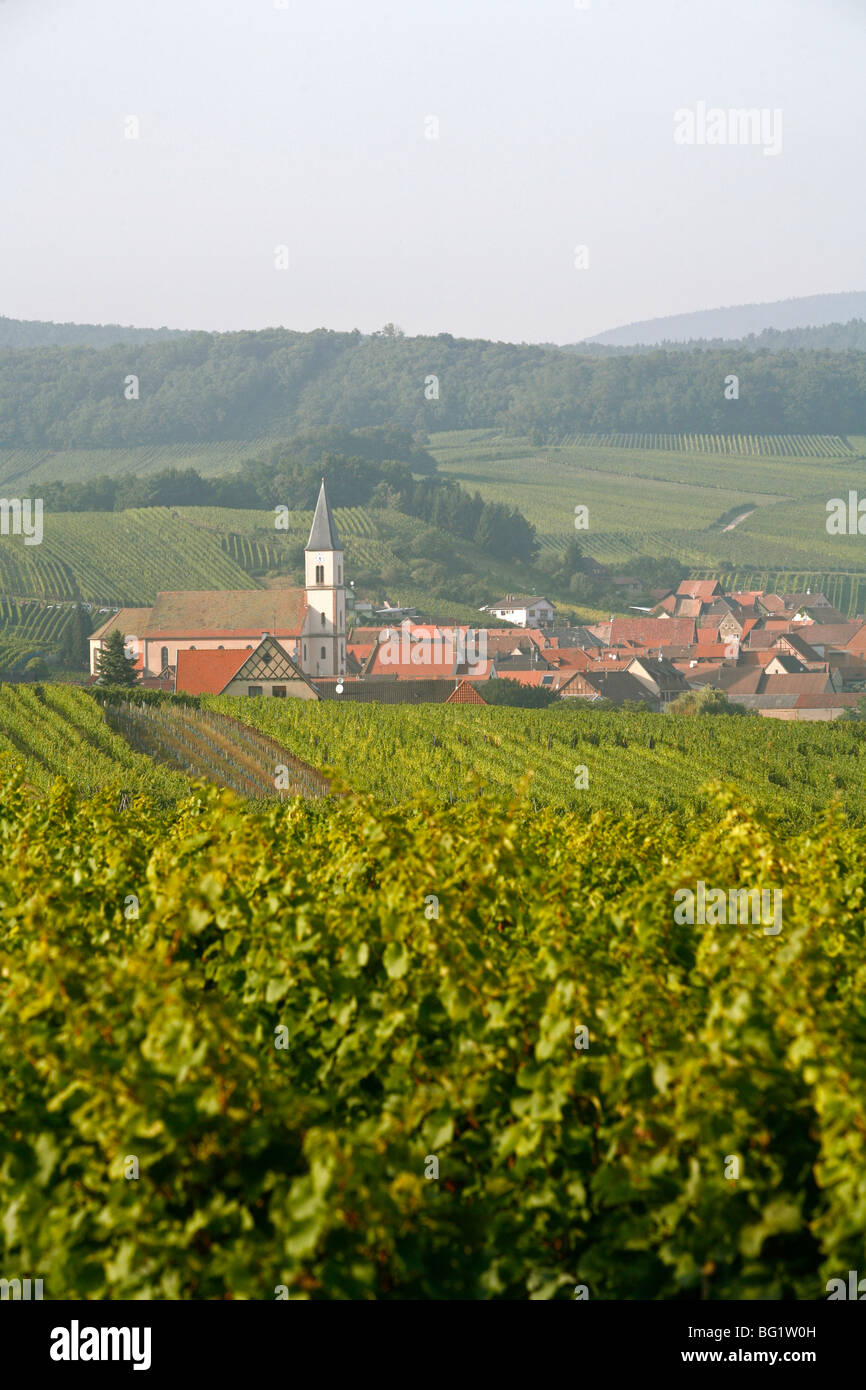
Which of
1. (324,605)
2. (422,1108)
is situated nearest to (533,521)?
(324,605)

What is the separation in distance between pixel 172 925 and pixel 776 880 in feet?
10.4

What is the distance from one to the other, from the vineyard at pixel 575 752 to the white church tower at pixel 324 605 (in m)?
35.6

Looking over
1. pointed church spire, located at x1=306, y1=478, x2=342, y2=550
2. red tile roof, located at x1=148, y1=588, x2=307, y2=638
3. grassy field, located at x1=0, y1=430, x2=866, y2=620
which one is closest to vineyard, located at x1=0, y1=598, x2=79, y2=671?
grassy field, located at x1=0, y1=430, x2=866, y2=620

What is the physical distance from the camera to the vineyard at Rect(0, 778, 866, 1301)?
3996 mm

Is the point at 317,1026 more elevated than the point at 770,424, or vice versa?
the point at 770,424

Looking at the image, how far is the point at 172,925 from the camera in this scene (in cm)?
554

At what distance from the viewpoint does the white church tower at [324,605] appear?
284 ft

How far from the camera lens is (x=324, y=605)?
286 feet

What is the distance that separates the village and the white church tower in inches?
3.4

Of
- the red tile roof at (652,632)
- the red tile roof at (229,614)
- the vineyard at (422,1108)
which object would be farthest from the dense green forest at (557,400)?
the vineyard at (422,1108)

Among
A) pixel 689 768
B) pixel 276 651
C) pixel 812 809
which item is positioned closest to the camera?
pixel 812 809

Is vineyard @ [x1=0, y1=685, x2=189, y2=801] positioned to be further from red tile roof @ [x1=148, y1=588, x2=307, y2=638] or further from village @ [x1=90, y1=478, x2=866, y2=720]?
red tile roof @ [x1=148, y1=588, x2=307, y2=638]

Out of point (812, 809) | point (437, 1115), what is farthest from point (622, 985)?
point (812, 809)
